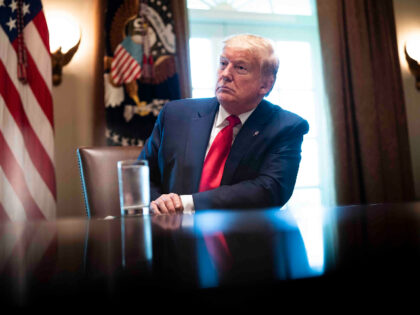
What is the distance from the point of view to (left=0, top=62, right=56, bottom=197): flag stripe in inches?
106

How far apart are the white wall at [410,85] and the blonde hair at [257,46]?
8.57ft

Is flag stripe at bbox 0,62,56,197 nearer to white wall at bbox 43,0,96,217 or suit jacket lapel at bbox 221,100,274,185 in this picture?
white wall at bbox 43,0,96,217

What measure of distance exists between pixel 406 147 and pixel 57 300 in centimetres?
426

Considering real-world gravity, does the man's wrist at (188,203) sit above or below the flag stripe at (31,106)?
below

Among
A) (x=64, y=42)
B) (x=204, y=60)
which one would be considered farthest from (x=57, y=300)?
(x=204, y=60)

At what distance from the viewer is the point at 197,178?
5.90 feet

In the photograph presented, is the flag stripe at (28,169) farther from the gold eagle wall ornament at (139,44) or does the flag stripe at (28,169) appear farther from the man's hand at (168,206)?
the man's hand at (168,206)

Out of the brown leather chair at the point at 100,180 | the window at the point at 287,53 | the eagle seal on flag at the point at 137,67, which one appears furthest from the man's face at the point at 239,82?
the window at the point at 287,53

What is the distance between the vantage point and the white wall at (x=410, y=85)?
13.6ft

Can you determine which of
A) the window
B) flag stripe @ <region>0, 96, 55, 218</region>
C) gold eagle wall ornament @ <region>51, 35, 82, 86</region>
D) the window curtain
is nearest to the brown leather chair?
flag stripe @ <region>0, 96, 55, 218</region>

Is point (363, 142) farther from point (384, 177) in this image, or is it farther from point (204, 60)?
point (204, 60)

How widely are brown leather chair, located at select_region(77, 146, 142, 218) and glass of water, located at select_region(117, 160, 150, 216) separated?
2.44 ft

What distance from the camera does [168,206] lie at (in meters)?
1.41

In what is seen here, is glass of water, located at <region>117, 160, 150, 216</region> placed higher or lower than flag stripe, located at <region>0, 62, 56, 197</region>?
lower
